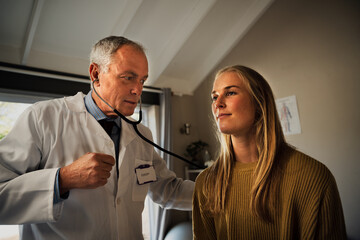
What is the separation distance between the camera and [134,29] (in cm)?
264

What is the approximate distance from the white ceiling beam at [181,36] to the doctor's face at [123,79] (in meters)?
1.77

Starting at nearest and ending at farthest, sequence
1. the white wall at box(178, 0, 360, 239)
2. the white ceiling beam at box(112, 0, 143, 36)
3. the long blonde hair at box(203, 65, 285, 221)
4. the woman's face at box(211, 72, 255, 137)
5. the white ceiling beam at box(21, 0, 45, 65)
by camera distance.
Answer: the long blonde hair at box(203, 65, 285, 221) < the woman's face at box(211, 72, 255, 137) < the white ceiling beam at box(21, 0, 45, 65) < the white wall at box(178, 0, 360, 239) < the white ceiling beam at box(112, 0, 143, 36)

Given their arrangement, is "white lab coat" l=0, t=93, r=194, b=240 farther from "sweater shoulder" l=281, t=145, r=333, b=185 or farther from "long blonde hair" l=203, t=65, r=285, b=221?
"sweater shoulder" l=281, t=145, r=333, b=185

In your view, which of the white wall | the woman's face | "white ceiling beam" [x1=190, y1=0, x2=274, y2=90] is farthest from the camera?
"white ceiling beam" [x1=190, y1=0, x2=274, y2=90]

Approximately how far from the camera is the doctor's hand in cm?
84

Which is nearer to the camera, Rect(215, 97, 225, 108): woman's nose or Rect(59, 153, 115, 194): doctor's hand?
Rect(59, 153, 115, 194): doctor's hand

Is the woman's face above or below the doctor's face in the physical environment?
below

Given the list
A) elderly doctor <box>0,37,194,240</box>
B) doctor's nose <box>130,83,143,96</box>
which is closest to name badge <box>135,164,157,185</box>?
elderly doctor <box>0,37,194,240</box>

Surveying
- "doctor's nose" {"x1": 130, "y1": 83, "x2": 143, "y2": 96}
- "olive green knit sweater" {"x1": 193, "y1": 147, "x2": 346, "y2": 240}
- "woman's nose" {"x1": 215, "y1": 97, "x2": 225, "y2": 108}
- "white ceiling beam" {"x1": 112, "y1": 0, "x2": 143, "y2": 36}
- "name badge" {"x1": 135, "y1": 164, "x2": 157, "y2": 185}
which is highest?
"white ceiling beam" {"x1": 112, "y1": 0, "x2": 143, "y2": 36}

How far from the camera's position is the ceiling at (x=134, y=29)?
7.29ft

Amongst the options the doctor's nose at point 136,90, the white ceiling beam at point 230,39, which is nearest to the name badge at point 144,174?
the doctor's nose at point 136,90

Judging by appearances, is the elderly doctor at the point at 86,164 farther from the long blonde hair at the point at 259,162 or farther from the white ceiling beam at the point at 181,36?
the white ceiling beam at the point at 181,36

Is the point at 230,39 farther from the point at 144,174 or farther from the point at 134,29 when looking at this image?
the point at 144,174

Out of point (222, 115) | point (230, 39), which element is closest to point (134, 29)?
point (230, 39)
